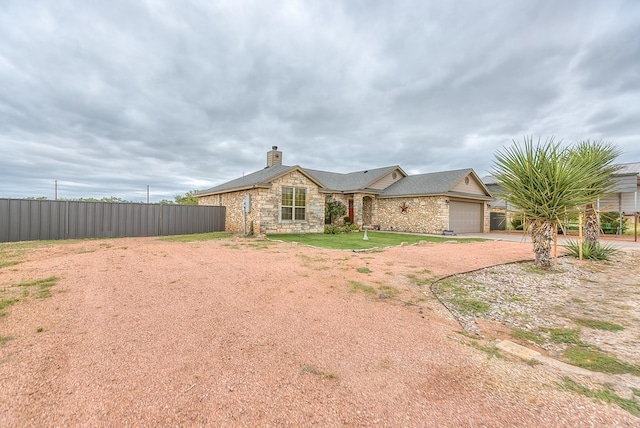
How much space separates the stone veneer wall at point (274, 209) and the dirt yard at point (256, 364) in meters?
8.84

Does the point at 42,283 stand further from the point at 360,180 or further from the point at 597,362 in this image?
the point at 360,180

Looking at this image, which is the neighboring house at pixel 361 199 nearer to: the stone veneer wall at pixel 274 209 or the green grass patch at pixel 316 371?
the stone veneer wall at pixel 274 209

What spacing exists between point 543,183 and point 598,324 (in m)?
4.50

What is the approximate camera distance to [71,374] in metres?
2.20

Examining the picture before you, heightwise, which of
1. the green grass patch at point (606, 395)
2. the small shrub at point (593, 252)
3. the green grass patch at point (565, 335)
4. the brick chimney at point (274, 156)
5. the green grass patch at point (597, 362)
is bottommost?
the green grass patch at point (565, 335)

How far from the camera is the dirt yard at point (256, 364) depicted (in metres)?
1.83

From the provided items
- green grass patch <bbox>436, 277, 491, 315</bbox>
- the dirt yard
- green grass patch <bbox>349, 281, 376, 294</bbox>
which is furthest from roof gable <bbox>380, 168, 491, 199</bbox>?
the dirt yard

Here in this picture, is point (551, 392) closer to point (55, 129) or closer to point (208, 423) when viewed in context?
point (208, 423)

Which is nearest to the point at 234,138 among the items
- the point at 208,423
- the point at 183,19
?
the point at 183,19

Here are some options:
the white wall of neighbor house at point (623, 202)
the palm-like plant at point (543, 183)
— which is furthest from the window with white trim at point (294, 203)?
the white wall of neighbor house at point (623, 202)

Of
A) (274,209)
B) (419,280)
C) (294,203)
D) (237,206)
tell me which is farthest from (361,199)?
(419,280)

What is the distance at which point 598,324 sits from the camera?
3652mm

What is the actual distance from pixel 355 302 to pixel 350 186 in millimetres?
16618

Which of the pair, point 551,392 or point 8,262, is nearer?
point 551,392
